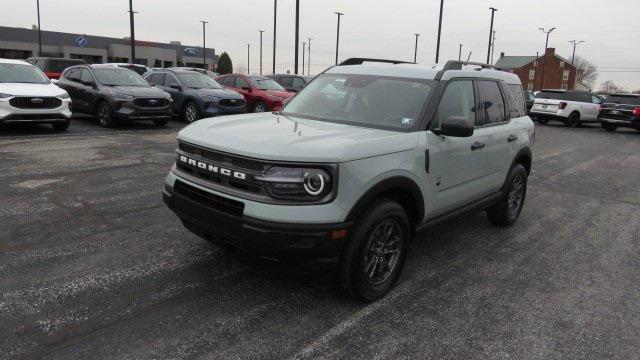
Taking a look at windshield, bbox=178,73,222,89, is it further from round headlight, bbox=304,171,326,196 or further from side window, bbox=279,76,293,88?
round headlight, bbox=304,171,326,196

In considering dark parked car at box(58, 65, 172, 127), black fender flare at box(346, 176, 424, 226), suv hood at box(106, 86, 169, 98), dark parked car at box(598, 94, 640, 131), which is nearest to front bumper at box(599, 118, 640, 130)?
dark parked car at box(598, 94, 640, 131)

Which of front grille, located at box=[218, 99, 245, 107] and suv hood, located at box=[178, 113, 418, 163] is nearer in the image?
suv hood, located at box=[178, 113, 418, 163]

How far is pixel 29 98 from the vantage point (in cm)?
1103

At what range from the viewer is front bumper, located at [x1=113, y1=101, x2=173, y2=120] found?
13.0m

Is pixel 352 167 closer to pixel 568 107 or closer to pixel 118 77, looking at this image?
pixel 118 77

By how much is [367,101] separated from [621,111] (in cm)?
2041

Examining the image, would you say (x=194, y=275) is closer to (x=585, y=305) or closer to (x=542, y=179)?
(x=585, y=305)

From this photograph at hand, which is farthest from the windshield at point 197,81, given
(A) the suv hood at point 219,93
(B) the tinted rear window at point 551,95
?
(B) the tinted rear window at point 551,95

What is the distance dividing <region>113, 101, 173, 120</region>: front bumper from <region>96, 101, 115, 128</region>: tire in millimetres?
234

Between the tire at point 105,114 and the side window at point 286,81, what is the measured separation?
8894 millimetres

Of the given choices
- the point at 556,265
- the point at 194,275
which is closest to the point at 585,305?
the point at 556,265

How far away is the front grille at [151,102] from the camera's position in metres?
13.2

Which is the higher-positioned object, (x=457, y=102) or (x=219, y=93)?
(x=457, y=102)

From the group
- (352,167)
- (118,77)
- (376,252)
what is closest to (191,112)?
(118,77)
